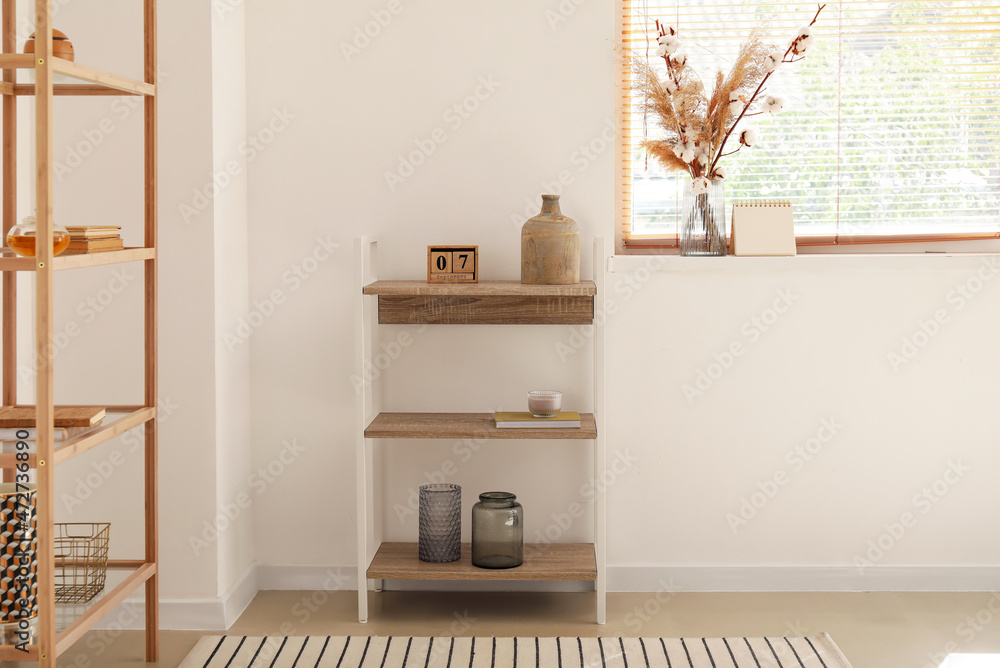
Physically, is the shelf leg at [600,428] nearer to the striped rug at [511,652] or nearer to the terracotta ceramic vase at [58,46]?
the striped rug at [511,652]

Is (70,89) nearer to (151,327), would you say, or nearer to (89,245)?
(89,245)

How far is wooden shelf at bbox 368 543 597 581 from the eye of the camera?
255 cm

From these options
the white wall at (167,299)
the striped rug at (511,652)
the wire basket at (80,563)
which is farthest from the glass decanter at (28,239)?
the striped rug at (511,652)

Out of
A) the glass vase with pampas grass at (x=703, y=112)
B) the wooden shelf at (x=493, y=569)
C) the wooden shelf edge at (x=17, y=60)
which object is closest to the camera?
the wooden shelf edge at (x=17, y=60)

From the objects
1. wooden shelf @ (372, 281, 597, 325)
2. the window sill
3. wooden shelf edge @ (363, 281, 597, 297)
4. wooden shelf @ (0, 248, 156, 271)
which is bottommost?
wooden shelf @ (372, 281, 597, 325)

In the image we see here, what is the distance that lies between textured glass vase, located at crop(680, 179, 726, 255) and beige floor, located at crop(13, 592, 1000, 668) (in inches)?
42.1

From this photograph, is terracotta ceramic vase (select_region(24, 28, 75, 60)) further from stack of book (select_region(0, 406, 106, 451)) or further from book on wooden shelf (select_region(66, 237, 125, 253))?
stack of book (select_region(0, 406, 106, 451))

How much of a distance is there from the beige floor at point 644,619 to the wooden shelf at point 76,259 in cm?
105

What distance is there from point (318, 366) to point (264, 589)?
28.6 inches

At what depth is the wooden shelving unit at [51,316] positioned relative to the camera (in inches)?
71.7

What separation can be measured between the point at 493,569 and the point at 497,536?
93mm

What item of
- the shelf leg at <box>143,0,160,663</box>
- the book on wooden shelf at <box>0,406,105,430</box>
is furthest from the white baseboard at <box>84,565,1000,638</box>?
the book on wooden shelf at <box>0,406,105,430</box>

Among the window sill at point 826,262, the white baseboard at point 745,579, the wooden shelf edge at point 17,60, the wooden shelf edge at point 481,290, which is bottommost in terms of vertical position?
the white baseboard at point 745,579

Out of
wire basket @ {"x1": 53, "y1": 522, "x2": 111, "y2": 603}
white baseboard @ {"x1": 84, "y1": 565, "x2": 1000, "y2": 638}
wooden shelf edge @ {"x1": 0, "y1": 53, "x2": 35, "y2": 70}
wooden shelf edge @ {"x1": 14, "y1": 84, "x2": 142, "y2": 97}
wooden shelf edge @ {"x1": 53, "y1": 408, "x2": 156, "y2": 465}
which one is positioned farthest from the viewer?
white baseboard @ {"x1": 84, "y1": 565, "x2": 1000, "y2": 638}
